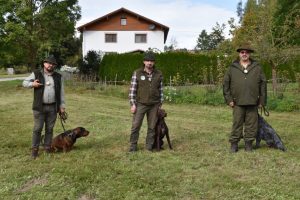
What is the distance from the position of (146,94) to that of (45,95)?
1.75 metres

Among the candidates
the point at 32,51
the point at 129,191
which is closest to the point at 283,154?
the point at 129,191

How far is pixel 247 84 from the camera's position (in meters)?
7.73

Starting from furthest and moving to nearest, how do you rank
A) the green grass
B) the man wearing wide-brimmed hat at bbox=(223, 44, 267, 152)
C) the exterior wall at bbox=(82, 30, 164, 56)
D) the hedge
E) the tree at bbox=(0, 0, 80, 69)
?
the exterior wall at bbox=(82, 30, 164, 56)
the hedge
the tree at bbox=(0, 0, 80, 69)
the man wearing wide-brimmed hat at bbox=(223, 44, 267, 152)
the green grass

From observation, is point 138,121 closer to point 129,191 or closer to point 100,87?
point 129,191

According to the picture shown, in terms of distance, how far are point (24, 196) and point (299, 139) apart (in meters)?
6.07

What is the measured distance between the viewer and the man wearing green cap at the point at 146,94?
7973 millimetres

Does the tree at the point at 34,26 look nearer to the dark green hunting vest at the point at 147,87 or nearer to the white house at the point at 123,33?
the white house at the point at 123,33

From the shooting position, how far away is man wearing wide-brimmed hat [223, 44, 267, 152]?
773cm

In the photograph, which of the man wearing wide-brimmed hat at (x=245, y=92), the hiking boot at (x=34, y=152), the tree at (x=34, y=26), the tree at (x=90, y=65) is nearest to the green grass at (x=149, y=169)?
the hiking boot at (x=34, y=152)

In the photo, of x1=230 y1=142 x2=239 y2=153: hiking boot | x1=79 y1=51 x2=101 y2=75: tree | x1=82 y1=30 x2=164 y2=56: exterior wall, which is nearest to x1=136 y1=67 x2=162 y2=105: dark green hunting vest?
x1=230 y1=142 x2=239 y2=153: hiking boot

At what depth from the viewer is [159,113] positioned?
322 inches

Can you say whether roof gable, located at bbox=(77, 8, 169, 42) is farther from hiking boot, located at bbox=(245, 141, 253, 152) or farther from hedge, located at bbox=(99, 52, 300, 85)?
hiking boot, located at bbox=(245, 141, 253, 152)

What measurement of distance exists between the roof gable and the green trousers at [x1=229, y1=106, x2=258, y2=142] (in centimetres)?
3375

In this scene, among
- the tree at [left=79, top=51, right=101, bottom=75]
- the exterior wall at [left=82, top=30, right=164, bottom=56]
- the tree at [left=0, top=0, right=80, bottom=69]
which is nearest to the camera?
the tree at [left=0, top=0, right=80, bottom=69]
